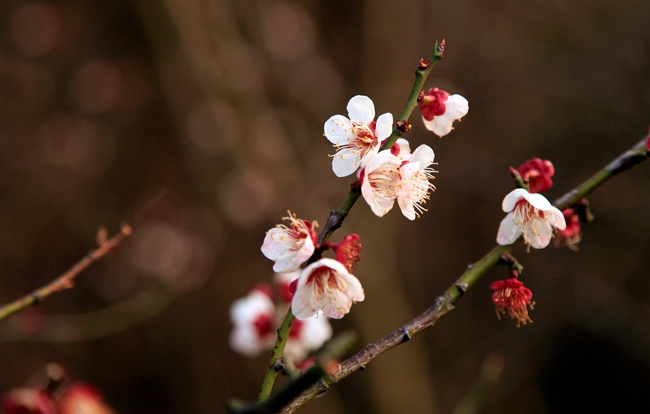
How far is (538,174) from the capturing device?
97 cm

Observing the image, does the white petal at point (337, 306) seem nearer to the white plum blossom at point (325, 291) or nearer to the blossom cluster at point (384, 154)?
the white plum blossom at point (325, 291)

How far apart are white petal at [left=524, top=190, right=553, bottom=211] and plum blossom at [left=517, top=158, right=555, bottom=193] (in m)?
0.10

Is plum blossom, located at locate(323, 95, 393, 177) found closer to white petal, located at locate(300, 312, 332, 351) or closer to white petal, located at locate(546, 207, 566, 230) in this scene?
white petal, located at locate(546, 207, 566, 230)

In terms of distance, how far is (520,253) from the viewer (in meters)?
3.41

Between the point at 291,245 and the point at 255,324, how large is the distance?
1.02 m

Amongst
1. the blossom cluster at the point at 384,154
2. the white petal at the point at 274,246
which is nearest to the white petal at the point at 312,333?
the blossom cluster at the point at 384,154

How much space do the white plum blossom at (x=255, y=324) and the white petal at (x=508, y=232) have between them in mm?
973

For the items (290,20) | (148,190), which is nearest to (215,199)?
(148,190)

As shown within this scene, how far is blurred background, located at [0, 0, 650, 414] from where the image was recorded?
3641 millimetres

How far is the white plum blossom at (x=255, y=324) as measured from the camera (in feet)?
5.59

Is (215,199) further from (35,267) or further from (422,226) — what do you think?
(422,226)

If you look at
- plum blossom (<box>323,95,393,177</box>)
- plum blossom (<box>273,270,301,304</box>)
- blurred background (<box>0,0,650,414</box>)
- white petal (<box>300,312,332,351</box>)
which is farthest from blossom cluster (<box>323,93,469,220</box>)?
blurred background (<box>0,0,650,414</box>)

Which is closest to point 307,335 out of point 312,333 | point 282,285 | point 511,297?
point 312,333

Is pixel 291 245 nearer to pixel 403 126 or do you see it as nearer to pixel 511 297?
pixel 403 126
